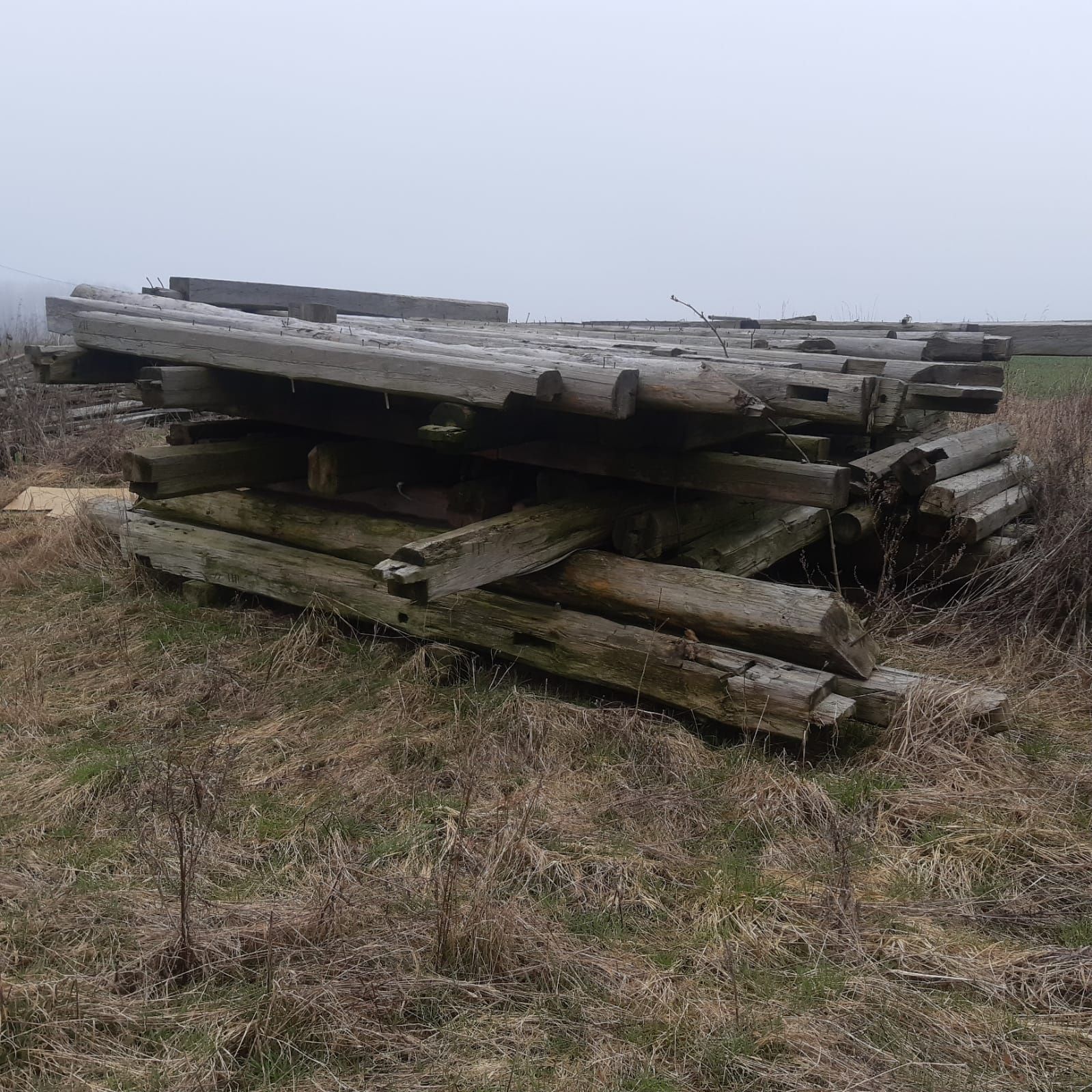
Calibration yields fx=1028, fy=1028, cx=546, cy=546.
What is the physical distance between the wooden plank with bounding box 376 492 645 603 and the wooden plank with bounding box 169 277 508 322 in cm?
583

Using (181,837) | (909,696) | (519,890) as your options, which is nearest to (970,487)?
(909,696)

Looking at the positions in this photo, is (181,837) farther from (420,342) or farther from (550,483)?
(420,342)

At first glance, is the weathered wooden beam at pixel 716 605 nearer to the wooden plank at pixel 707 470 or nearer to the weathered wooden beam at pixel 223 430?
the wooden plank at pixel 707 470

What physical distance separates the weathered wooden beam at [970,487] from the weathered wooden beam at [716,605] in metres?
1.78

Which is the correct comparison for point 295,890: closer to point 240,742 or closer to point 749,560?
point 240,742

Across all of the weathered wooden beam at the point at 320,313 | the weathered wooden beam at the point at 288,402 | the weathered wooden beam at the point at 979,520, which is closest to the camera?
the weathered wooden beam at the point at 288,402

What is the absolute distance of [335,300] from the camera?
1090 centimetres

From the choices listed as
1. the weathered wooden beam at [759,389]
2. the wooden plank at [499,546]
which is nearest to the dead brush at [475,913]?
the wooden plank at [499,546]

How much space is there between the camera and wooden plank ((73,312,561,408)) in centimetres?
434

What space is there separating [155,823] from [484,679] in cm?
189

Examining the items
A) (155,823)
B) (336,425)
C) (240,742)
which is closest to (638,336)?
(336,425)

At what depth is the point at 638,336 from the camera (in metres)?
8.50

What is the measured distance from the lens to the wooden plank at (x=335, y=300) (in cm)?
988

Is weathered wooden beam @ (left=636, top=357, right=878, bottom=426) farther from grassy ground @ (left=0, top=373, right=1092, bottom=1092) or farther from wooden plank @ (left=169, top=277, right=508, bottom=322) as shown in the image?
wooden plank @ (left=169, top=277, right=508, bottom=322)
